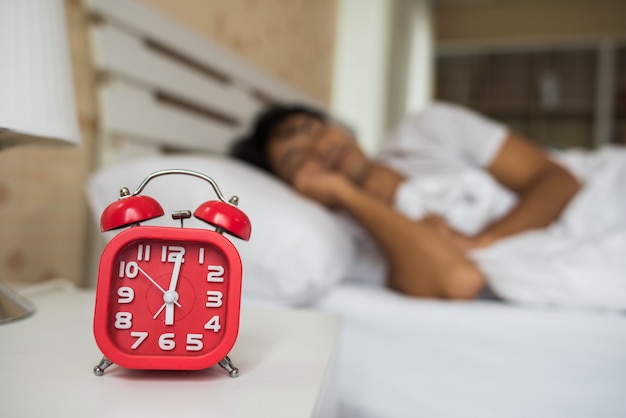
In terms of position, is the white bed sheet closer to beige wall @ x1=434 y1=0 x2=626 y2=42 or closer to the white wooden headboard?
the white wooden headboard

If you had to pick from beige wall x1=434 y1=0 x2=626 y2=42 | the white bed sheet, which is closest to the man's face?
the white bed sheet

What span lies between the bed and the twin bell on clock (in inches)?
7.5

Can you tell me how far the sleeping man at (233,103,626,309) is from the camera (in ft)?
2.82

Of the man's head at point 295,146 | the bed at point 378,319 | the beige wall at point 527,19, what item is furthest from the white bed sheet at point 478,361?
the beige wall at point 527,19

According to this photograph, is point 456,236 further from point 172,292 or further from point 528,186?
point 172,292

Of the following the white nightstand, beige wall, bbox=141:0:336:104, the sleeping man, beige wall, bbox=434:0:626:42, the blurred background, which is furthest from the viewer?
beige wall, bbox=434:0:626:42

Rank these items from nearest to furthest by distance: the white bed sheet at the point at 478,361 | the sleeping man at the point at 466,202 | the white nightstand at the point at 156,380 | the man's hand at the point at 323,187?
the white nightstand at the point at 156,380, the white bed sheet at the point at 478,361, the sleeping man at the point at 466,202, the man's hand at the point at 323,187

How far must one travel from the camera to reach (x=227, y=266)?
469mm

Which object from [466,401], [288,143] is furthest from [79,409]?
[288,143]

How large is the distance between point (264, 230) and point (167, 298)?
436mm

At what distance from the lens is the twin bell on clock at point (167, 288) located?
0.44 m

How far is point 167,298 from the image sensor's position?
45cm

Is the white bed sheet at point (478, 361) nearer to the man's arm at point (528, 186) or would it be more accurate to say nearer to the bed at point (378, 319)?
the bed at point (378, 319)

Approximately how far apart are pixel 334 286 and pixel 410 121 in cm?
84
